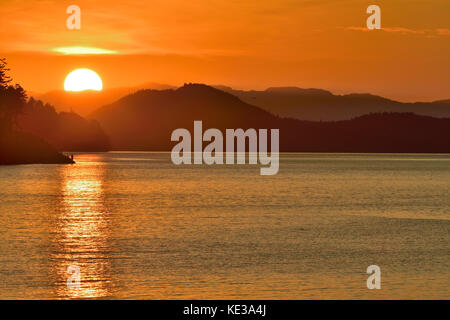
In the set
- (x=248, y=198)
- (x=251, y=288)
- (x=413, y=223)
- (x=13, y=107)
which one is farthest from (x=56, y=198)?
(x=13, y=107)

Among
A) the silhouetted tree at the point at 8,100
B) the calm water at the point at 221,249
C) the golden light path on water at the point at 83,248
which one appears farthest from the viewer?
the silhouetted tree at the point at 8,100

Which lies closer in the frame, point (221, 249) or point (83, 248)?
point (83, 248)

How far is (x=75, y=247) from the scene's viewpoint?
42.9m

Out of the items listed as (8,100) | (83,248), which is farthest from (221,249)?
(8,100)

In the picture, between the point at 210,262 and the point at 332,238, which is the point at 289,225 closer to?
the point at 332,238

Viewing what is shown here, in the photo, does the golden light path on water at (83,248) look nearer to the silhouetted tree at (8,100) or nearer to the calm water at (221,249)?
the calm water at (221,249)

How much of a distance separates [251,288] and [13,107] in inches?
6830

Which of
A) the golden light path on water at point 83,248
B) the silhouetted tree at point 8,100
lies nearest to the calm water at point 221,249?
the golden light path on water at point 83,248

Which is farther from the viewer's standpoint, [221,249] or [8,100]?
[8,100]

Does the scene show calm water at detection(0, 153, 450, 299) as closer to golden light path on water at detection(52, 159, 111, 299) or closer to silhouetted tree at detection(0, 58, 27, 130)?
golden light path on water at detection(52, 159, 111, 299)

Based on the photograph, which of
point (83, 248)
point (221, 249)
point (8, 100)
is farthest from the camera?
point (8, 100)

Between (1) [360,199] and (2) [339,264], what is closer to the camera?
(2) [339,264]

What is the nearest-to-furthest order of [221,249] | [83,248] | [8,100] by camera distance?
1. [83,248]
2. [221,249]
3. [8,100]

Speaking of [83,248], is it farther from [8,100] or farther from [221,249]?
[8,100]
